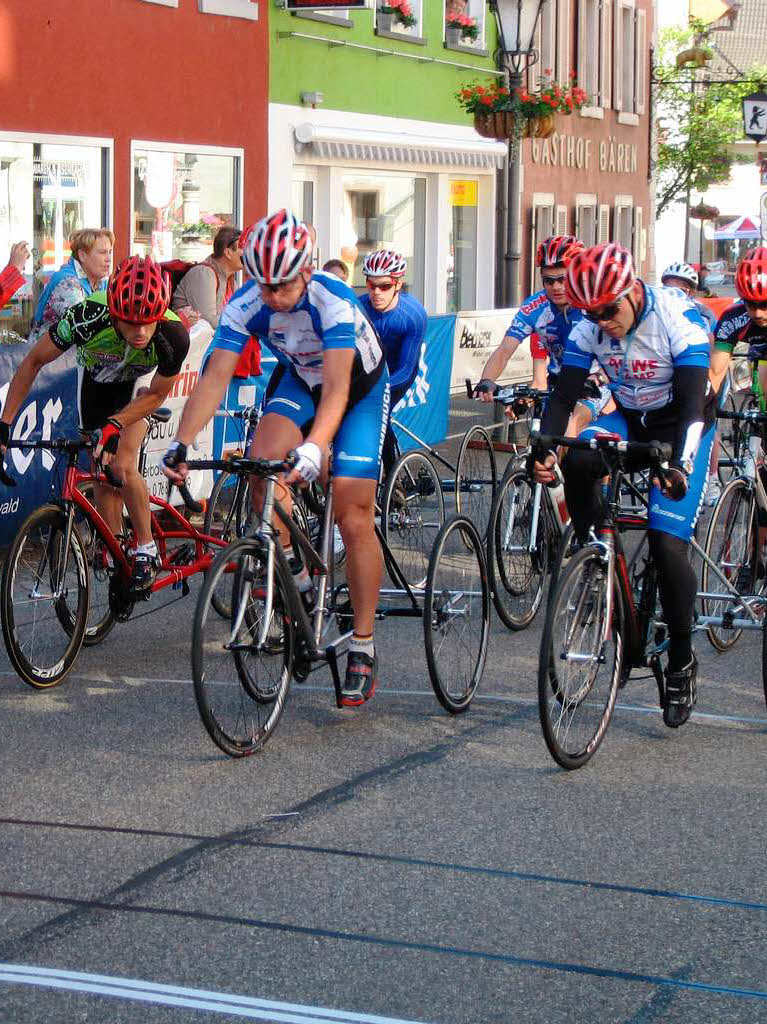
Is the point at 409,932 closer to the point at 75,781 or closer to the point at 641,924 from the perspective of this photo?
the point at 641,924

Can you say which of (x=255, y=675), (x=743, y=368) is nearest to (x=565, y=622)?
(x=255, y=675)

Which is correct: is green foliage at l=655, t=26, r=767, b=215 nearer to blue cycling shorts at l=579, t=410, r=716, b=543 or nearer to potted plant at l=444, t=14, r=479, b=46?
potted plant at l=444, t=14, r=479, b=46

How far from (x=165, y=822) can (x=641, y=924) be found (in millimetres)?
1618

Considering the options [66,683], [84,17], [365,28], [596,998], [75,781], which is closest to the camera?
[596,998]

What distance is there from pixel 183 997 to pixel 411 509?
540 centimetres

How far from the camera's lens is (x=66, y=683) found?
25.5ft

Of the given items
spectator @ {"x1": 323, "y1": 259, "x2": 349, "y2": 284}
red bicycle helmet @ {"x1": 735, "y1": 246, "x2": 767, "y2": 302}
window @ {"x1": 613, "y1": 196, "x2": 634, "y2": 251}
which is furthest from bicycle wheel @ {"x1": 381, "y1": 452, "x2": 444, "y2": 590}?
window @ {"x1": 613, "y1": 196, "x2": 634, "y2": 251}

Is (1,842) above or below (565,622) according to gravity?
below

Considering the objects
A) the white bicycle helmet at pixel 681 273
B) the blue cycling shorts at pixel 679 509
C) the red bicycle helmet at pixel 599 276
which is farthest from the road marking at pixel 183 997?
the white bicycle helmet at pixel 681 273

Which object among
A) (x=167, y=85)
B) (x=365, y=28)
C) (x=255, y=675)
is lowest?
(x=255, y=675)

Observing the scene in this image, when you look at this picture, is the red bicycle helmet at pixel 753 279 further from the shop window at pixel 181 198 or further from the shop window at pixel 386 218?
the shop window at pixel 386 218

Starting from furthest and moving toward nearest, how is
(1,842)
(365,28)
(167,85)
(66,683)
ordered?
(365,28), (167,85), (66,683), (1,842)

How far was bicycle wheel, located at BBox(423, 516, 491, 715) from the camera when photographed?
23.6 feet

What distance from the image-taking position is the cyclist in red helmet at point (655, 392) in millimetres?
6570
